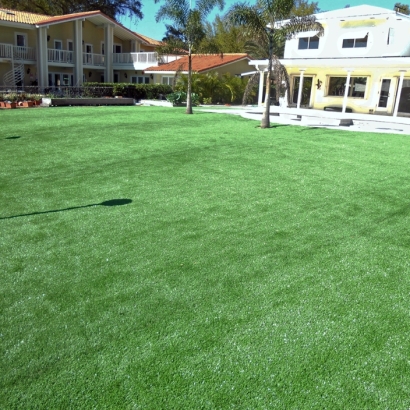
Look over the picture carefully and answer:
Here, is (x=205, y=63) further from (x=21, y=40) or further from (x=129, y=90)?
(x=21, y=40)

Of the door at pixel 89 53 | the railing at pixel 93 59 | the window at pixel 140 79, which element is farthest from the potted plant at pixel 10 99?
the window at pixel 140 79

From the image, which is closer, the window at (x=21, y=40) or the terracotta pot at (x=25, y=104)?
the terracotta pot at (x=25, y=104)

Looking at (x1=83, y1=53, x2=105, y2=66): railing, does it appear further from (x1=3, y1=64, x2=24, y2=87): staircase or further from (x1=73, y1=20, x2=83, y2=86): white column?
(x1=3, y1=64, x2=24, y2=87): staircase

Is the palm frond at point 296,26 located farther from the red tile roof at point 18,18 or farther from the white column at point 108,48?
the white column at point 108,48

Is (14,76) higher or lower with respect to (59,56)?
lower

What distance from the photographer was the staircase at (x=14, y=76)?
97.6 feet

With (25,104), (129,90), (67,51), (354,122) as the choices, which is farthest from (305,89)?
(25,104)

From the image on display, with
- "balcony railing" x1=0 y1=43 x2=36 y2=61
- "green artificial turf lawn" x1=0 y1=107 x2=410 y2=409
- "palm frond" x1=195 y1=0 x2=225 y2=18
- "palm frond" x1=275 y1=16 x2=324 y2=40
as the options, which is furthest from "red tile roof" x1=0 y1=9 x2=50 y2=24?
"green artificial turf lawn" x1=0 y1=107 x2=410 y2=409

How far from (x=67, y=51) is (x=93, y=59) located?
286 cm

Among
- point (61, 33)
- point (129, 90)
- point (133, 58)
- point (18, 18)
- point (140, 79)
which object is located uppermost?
point (18, 18)

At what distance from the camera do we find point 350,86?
2489cm

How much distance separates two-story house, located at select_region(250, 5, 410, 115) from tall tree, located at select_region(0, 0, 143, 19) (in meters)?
28.9

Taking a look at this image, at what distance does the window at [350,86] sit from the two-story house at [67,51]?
12.9 meters

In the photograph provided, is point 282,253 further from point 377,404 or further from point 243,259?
point 377,404
